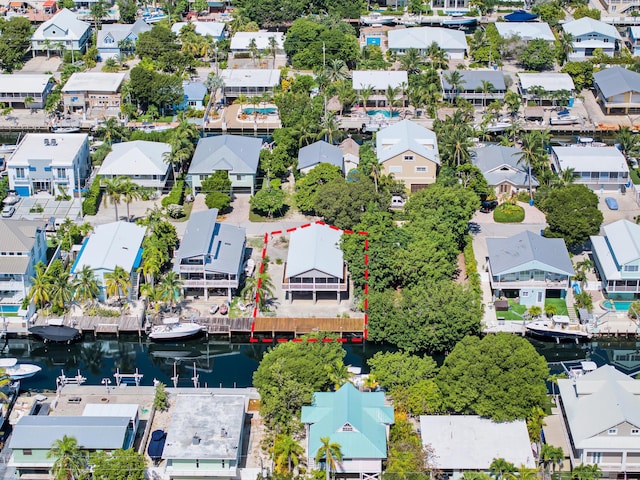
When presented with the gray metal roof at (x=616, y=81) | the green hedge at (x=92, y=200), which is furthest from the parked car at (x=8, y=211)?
the gray metal roof at (x=616, y=81)

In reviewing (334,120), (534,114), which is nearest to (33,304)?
(334,120)

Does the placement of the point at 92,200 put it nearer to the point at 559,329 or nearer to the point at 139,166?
the point at 139,166

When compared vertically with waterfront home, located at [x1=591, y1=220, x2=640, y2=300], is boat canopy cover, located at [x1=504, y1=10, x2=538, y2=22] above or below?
above

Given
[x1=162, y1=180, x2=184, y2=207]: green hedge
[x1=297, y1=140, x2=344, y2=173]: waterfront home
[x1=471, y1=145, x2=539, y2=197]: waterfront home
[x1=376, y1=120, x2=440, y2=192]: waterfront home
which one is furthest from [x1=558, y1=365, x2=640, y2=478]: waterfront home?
[x1=162, y1=180, x2=184, y2=207]: green hedge

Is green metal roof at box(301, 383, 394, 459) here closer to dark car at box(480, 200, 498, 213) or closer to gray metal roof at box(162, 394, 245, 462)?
gray metal roof at box(162, 394, 245, 462)

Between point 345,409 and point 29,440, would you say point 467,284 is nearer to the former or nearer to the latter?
point 345,409

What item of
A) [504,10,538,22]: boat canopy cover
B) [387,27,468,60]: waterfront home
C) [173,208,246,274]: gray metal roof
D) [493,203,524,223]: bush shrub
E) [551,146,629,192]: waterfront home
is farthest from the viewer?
[504,10,538,22]: boat canopy cover
